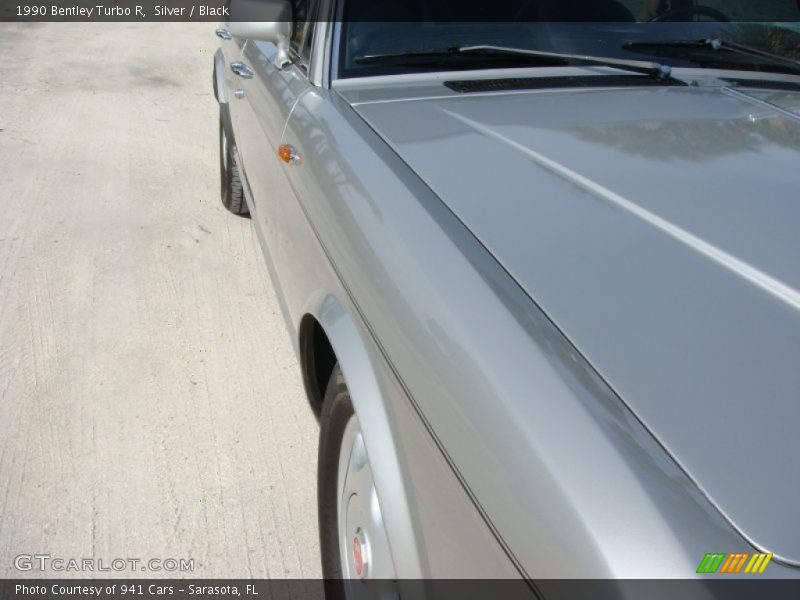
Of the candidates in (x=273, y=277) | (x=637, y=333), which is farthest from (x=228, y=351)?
(x=637, y=333)

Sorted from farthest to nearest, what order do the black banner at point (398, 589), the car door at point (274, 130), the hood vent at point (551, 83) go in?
the car door at point (274, 130) → the hood vent at point (551, 83) → the black banner at point (398, 589)

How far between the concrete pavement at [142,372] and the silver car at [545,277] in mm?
511

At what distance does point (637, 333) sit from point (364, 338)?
0.60 meters

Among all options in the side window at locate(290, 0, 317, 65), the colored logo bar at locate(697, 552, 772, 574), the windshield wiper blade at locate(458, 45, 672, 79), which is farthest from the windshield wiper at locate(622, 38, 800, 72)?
the colored logo bar at locate(697, 552, 772, 574)

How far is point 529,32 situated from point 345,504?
→ 1481mm

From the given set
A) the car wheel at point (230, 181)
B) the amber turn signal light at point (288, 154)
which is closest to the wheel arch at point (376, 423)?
the amber turn signal light at point (288, 154)

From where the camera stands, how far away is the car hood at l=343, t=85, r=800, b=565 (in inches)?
39.1

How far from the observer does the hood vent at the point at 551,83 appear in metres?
2.11

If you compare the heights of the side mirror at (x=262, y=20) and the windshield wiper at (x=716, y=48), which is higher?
the windshield wiper at (x=716, y=48)

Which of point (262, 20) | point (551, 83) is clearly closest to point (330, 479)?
point (551, 83)

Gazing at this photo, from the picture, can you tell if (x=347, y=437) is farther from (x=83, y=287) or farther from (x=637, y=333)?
(x=83, y=287)

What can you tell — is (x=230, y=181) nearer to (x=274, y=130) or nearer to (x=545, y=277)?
A: (x=274, y=130)

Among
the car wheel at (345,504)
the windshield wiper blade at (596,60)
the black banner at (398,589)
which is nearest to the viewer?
the black banner at (398,589)

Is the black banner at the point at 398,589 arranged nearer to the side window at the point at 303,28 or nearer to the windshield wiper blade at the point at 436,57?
the windshield wiper blade at the point at 436,57
